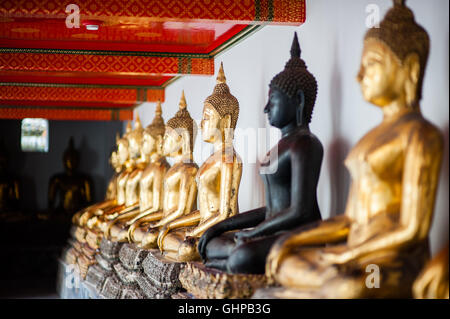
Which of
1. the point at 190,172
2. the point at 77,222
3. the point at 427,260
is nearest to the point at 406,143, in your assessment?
the point at 427,260

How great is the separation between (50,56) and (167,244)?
2087 mm

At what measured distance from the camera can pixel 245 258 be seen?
9.81 ft

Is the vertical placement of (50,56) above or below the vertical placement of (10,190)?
above

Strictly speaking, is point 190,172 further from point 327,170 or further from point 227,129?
point 327,170

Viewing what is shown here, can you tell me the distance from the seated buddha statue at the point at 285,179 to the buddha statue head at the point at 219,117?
36.2 inches

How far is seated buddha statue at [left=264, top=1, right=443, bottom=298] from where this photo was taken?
2312 mm

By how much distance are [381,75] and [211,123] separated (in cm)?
186

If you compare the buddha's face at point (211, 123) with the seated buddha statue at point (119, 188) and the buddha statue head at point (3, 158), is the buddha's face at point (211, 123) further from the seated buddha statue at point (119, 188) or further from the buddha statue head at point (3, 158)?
the buddha statue head at point (3, 158)

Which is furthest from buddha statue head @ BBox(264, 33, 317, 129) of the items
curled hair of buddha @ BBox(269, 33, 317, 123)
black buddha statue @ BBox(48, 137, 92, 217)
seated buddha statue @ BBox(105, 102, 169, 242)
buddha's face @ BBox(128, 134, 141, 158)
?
black buddha statue @ BBox(48, 137, 92, 217)

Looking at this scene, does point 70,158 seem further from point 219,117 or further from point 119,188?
point 219,117

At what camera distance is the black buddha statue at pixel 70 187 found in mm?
10773

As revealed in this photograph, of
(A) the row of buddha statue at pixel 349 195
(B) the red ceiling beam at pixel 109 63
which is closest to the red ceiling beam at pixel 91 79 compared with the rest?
(B) the red ceiling beam at pixel 109 63

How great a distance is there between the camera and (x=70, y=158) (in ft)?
35.8

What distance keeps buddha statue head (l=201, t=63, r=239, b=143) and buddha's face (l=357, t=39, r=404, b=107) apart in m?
1.75
